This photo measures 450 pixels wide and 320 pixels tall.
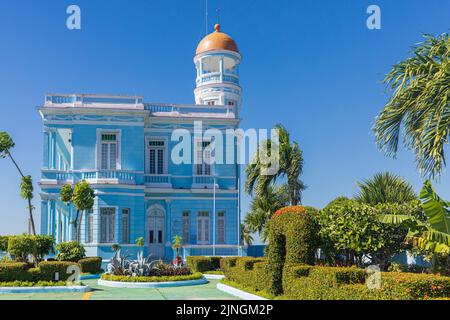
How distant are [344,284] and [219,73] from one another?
86.4 feet

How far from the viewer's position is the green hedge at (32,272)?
2089 cm

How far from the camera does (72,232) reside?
3155 centimetres

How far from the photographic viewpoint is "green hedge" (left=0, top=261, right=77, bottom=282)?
68.5 ft

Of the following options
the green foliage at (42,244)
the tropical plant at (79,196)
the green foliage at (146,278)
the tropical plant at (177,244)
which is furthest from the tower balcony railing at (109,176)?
the green foliage at (146,278)

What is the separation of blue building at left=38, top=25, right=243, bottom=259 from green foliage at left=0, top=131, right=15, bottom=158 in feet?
11.3

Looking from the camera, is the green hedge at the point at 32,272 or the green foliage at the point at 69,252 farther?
the green foliage at the point at 69,252

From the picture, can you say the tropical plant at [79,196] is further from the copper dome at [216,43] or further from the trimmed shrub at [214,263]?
the copper dome at [216,43]

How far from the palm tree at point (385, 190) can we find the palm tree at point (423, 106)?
932 centimetres

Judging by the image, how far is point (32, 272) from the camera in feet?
70.0

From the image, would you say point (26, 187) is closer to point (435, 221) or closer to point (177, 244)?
point (177, 244)

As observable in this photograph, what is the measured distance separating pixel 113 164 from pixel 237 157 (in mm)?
7365

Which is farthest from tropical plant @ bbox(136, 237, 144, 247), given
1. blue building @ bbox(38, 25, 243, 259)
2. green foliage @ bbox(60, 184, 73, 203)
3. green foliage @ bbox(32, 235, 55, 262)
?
green foliage @ bbox(32, 235, 55, 262)

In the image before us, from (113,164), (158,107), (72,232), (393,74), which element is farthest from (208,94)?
(393,74)
